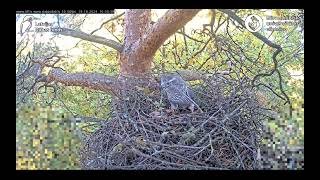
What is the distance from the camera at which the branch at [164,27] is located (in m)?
4.01

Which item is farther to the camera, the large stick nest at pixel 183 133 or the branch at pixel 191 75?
the branch at pixel 191 75

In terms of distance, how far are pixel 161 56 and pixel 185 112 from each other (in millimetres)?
464

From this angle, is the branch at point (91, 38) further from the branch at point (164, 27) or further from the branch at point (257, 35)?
the branch at point (257, 35)

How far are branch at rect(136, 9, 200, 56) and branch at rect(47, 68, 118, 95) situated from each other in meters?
0.37

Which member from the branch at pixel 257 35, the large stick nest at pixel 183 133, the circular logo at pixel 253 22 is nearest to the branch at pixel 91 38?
the large stick nest at pixel 183 133

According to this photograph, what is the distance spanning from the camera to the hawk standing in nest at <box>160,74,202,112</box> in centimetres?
401

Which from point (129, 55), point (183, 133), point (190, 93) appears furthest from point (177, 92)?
point (129, 55)

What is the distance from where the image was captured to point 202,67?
13.3ft

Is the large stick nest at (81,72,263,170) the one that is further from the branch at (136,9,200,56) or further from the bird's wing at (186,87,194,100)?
the branch at (136,9,200,56)

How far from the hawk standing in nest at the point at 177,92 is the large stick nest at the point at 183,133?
46 mm

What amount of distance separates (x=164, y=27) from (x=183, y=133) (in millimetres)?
804

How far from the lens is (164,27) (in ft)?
13.3
